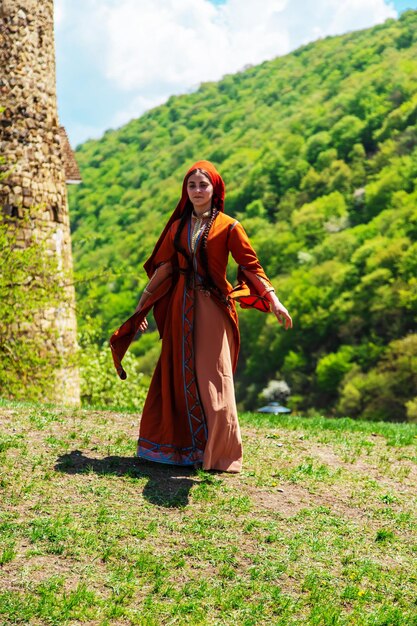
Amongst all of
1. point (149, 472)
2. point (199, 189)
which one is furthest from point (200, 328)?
point (149, 472)

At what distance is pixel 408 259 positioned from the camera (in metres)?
61.7

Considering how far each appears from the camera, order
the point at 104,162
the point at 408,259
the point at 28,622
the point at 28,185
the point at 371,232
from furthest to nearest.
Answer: the point at 104,162, the point at 371,232, the point at 408,259, the point at 28,185, the point at 28,622

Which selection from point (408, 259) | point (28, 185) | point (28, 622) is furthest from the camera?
point (408, 259)

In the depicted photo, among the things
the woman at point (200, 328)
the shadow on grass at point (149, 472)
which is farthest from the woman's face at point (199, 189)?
the shadow on grass at point (149, 472)

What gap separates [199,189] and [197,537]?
8.46 ft

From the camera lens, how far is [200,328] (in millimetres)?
6930

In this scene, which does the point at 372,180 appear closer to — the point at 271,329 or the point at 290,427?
the point at 271,329

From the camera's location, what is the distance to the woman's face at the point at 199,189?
22.3 ft

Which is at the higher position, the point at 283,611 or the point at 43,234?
the point at 43,234

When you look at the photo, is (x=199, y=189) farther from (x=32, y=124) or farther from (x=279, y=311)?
(x=32, y=124)

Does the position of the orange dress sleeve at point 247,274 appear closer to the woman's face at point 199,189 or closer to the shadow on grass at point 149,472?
the woman's face at point 199,189

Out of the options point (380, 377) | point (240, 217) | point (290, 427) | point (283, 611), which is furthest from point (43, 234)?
point (240, 217)

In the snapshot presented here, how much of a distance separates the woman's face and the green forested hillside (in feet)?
91.8

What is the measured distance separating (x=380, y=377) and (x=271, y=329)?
57.8 ft
